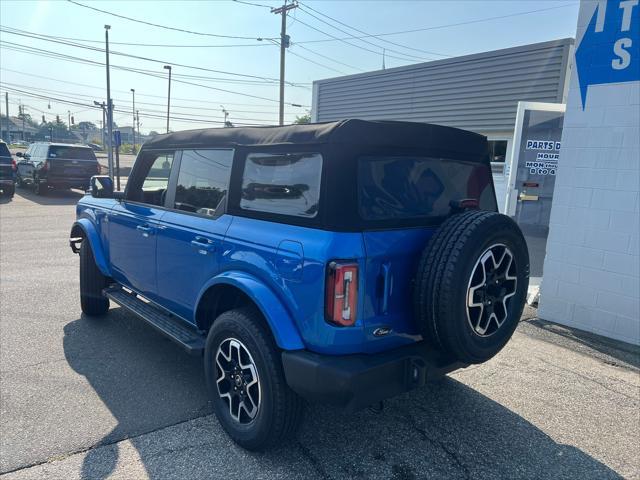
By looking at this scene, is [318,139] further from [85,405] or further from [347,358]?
[85,405]

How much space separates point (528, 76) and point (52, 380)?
12308 millimetres

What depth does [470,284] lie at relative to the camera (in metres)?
2.54

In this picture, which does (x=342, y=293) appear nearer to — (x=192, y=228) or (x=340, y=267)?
(x=340, y=267)

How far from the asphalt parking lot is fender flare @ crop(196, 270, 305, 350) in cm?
77

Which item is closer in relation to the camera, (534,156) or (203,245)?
(203,245)

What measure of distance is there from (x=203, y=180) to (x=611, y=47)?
14.0 ft

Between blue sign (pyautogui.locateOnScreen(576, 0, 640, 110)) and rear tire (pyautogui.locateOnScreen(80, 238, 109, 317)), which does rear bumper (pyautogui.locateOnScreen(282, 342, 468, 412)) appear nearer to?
rear tire (pyautogui.locateOnScreen(80, 238, 109, 317))

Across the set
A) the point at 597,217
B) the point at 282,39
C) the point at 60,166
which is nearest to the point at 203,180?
the point at 597,217

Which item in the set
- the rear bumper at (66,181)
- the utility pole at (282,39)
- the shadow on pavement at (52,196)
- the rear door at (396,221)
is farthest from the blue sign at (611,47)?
the utility pole at (282,39)

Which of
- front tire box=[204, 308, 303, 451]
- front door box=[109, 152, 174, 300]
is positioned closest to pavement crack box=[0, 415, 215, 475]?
front tire box=[204, 308, 303, 451]

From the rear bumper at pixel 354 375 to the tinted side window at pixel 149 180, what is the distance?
2.26 metres

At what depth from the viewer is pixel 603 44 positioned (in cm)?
476

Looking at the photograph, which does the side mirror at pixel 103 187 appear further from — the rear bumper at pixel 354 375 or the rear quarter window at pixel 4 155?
the rear quarter window at pixel 4 155

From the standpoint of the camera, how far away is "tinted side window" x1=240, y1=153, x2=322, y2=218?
2586mm
